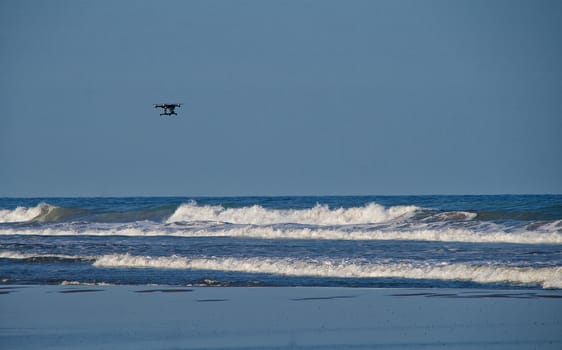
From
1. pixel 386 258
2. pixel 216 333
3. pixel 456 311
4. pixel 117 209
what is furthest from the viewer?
pixel 117 209

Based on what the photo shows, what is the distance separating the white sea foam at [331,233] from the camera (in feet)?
103

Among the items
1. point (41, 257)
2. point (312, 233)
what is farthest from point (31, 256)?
point (312, 233)

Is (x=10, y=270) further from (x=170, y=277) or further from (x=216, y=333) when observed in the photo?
(x=216, y=333)

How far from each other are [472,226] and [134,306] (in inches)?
816

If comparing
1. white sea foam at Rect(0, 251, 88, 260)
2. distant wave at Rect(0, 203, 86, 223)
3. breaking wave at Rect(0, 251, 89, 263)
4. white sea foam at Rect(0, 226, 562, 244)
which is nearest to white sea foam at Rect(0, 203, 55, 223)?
distant wave at Rect(0, 203, 86, 223)

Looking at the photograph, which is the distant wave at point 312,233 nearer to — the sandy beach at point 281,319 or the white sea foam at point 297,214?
the white sea foam at point 297,214

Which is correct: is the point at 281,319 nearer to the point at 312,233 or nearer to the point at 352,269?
the point at 352,269

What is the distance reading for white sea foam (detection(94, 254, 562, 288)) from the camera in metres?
19.5

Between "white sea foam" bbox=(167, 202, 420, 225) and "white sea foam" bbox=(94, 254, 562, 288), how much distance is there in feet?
61.4

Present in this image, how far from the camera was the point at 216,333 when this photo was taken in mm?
13602

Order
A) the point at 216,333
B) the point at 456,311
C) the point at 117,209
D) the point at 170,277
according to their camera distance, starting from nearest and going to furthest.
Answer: the point at 216,333 → the point at 456,311 → the point at 170,277 → the point at 117,209

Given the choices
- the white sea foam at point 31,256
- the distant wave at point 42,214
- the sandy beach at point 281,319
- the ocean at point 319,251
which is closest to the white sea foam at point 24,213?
the distant wave at point 42,214

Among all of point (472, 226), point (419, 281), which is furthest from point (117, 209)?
point (419, 281)

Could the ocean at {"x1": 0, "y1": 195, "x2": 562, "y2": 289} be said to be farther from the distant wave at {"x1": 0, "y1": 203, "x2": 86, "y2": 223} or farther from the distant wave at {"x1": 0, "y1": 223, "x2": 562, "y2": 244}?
the distant wave at {"x1": 0, "y1": 203, "x2": 86, "y2": 223}
